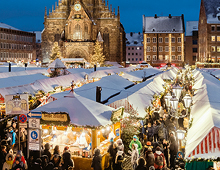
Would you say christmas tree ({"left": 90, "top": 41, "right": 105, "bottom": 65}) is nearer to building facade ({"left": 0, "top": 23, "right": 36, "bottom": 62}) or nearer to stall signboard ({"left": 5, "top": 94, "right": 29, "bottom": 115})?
building facade ({"left": 0, "top": 23, "right": 36, "bottom": 62})

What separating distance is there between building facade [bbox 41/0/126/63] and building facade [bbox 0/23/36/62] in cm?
1065

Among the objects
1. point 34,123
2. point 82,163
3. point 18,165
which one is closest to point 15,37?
point 34,123

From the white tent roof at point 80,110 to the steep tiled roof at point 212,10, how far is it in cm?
6657

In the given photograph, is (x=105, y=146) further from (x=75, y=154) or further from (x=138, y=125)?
(x=138, y=125)

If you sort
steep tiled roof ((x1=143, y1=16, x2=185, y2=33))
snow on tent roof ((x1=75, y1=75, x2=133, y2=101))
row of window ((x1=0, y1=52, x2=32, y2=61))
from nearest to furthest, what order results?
snow on tent roof ((x1=75, y1=75, x2=133, y2=101)), row of window ((x1=0, y1=52, x2=32, y2=61)), steep tiled roof ((x1=143, y1=16, x2=185, y2=33))

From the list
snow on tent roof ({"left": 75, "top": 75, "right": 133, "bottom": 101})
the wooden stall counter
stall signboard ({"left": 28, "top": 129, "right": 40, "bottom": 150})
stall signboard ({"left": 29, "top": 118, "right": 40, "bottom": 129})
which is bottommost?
the wooden stall counter

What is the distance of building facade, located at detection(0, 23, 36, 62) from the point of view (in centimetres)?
6981

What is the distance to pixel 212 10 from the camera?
239 ft

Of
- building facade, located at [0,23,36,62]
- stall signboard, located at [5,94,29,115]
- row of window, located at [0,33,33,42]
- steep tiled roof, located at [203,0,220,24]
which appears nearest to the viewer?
stall signboard, located at [5,94,29,115]

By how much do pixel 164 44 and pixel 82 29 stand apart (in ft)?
79.4

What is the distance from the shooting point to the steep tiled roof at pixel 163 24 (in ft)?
249

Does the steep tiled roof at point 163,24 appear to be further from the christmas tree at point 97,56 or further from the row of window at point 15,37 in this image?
the row of window at point 15,37

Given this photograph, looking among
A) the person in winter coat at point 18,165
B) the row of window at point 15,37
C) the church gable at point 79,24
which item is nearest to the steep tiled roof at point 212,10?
the church gable at point 79,24

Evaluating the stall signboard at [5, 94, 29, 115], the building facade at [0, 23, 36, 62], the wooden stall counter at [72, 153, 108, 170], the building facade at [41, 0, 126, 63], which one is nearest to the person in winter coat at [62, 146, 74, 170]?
the wooden stall counter at [72, 153, 108, 170]
